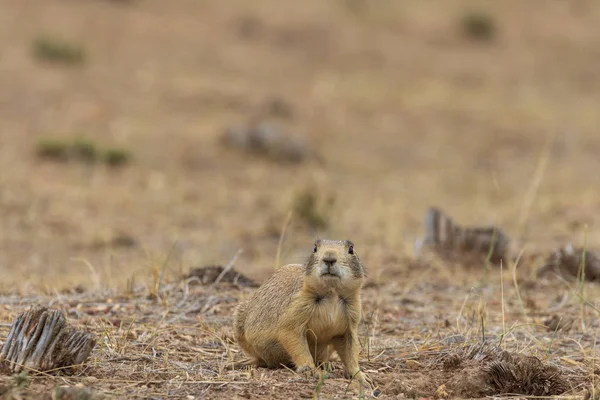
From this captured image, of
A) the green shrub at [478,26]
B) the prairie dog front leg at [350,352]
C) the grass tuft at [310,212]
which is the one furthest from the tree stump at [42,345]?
the green shrub at [478,26]

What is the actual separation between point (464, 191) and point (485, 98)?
6.22 metres

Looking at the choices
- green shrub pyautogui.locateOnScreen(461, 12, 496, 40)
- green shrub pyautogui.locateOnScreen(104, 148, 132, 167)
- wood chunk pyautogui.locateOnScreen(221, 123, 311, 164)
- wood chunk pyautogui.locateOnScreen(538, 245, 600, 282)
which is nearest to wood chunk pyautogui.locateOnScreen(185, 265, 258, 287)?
wood chunk pyautogui.locateOnScreen(538, 245, 600, 282)

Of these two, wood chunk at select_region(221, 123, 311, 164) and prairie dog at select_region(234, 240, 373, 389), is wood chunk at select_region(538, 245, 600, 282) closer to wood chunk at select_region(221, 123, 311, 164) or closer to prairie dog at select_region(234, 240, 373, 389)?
prairie dog at select_region(234, 240, 373, 389)

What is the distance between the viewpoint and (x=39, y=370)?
13.7ft

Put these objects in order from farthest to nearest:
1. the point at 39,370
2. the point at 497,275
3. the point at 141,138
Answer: the point at 141,138, the point at 497,275, the point at 39,370

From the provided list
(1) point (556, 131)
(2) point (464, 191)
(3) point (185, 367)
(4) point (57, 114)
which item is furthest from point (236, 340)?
(1) point (556, 131)

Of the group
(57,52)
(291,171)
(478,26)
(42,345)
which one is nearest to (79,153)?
(291,171)

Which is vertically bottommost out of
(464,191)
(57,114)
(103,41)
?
(464,191)

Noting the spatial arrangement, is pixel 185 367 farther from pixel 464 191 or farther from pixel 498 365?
pixel 464 191

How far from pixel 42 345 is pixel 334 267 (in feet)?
4.55

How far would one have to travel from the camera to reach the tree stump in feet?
13.8

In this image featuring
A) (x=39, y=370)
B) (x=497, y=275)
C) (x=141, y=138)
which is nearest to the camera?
(x=39, y=370)

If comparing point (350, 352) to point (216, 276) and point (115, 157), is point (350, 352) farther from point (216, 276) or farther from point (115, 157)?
point (115, 157)

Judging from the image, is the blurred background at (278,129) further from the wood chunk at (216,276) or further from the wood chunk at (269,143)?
the wood chunk at (216,276)
